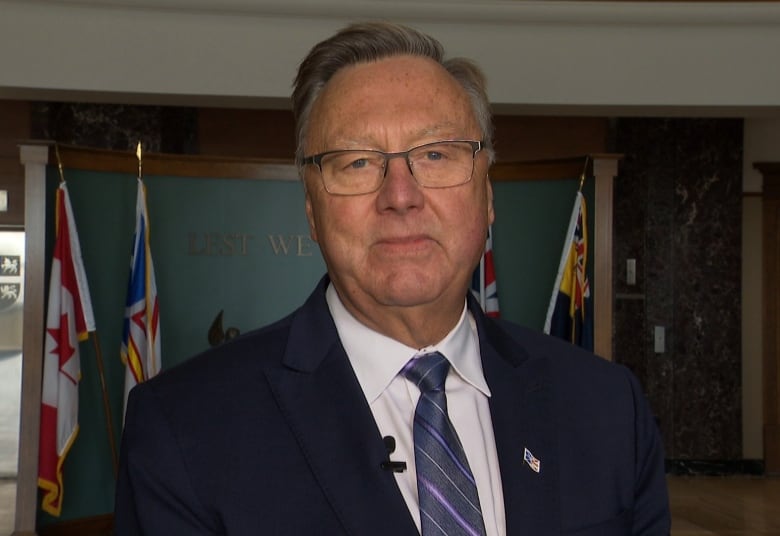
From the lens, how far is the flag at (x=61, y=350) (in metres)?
5.83

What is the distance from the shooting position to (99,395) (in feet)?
21.1

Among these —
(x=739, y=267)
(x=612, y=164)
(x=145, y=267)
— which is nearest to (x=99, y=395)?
(x=145, y=267)

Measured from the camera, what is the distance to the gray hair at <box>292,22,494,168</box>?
1.49 meters

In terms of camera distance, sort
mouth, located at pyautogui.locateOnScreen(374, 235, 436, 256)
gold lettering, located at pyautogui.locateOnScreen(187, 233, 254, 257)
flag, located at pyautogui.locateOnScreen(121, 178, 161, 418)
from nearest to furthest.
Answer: mouth, located at pyautogui.locateOnScreen(374, 235, 436, 256), flag, located at pyautogui.locateOnScreen(121, 178, 161, 418), gold lettering, located at pyautogui.locateOnScreen(187, 233, 254, 257)

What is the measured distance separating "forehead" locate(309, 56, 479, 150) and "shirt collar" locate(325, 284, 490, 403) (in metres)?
0.25

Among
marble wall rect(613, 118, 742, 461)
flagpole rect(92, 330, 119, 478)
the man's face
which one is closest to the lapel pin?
the man's face

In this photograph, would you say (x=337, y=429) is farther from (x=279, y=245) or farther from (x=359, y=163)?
(x=279, y=245)

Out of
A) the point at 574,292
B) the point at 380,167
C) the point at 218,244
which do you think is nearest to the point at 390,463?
the point at 380,167

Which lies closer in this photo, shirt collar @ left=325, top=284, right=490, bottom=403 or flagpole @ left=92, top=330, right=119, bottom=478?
shirt collar @ left=325, top=284, right=490, bottom=403

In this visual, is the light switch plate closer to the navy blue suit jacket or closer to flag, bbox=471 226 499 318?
flag, bbox=471 226 499 318

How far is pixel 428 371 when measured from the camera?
4.76 ft

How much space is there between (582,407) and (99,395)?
535 centimetres

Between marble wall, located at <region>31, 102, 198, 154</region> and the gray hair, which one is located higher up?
marble wall, located at <region>31, 102, 198, 154</region>

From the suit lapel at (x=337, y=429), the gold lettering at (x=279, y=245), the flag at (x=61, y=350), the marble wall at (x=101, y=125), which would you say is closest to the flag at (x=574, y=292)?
the gold lettering at (x=279, y=245)
